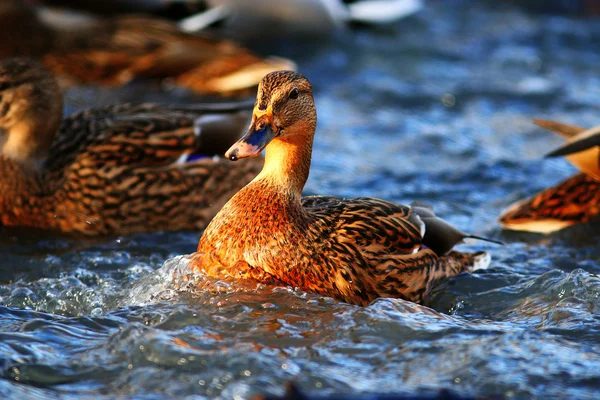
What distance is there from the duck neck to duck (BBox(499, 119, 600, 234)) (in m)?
2.07

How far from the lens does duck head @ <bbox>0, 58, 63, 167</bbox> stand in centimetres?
667

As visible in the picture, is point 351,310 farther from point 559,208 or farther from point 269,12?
point 269,12

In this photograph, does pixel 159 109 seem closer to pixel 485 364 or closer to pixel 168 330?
pixel 168 330

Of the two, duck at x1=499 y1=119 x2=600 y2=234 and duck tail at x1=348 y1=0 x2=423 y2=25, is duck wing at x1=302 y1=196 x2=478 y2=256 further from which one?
duck tail at x1=348 y1=0 x2=423 y2=25

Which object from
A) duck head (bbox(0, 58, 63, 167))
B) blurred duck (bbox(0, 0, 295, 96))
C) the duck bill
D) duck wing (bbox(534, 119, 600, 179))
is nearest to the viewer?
the duck bill

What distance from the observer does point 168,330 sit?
470cm

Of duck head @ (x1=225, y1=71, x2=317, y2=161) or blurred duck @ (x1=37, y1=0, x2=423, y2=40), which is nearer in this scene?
duck head @ (x1=225, y1=71, x2=317, y2=161)

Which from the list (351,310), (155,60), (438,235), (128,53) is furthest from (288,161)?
(128,53)

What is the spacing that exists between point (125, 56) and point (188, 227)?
3217 millimetres

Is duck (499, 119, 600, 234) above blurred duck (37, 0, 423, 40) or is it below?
below

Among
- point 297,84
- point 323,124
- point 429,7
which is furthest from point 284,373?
point 429,7

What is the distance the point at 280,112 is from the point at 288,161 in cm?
30

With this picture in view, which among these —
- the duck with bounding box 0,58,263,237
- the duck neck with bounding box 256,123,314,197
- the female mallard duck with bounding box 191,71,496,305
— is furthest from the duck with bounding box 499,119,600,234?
the duck neck with bounding box 256,123,314,197

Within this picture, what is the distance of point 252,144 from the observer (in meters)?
4.95
